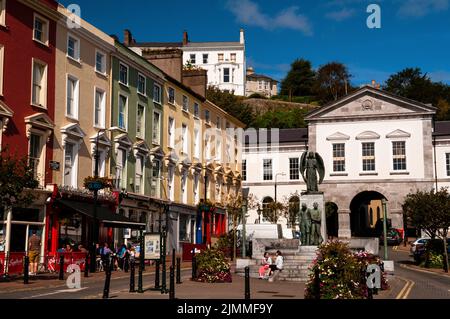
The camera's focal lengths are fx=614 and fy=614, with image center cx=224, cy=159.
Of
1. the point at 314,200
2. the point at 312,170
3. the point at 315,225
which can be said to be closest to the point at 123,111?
the point at 312,170

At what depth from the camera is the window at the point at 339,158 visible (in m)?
65.5

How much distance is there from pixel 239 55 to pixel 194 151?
7031 cm

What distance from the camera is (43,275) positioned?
86.5ft

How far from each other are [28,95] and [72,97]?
3.97m

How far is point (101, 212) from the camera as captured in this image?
105 ft

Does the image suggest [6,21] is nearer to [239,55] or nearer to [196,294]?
[196,294]

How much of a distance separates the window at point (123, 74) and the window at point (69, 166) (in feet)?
23.5

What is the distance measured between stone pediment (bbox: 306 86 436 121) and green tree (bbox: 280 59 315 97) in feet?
212

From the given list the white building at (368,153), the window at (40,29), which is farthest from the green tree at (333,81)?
the window at (40,29)

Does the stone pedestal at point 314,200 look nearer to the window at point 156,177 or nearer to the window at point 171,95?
the window at point 156,177

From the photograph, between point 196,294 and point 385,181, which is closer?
point 196,294

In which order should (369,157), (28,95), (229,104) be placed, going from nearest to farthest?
(28,95) → (369,157) → (229,104)

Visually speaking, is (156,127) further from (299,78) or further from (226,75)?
(299,78)
